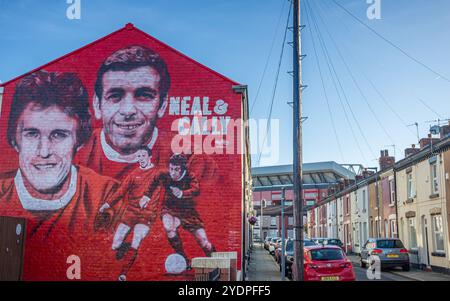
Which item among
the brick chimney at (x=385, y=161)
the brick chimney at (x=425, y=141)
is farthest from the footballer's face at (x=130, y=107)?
the brick chimney at (x=385, y=161)

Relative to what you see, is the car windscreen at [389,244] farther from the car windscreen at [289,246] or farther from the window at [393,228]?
the window at [393,228]

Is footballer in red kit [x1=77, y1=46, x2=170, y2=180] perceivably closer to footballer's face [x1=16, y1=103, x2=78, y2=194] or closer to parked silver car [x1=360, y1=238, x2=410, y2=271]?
footballer's face [x1=16, y1=103, x2=78, y2=194]

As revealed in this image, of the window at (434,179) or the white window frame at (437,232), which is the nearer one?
the white window frame at (437,232)

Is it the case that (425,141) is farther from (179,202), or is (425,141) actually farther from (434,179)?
(179,202)

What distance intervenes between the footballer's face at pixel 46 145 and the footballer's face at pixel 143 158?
2.69 metres

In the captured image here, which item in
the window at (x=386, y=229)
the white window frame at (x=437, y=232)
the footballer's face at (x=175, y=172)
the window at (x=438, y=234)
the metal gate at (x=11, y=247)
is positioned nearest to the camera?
the metal gate at (x=11, y=247)

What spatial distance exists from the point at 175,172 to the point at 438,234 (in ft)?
46.8

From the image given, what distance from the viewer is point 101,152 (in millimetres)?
18188

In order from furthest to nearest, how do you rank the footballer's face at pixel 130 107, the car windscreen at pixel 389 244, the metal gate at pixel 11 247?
the car windscreen at pixel 389 244, the footballer's face at pixel 130 107, the metal gate at pixel 11 247

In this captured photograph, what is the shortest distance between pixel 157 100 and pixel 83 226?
584 centimetres

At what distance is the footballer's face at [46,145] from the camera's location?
1808cm

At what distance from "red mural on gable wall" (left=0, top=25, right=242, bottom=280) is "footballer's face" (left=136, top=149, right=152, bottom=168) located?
0.13ft
